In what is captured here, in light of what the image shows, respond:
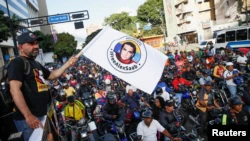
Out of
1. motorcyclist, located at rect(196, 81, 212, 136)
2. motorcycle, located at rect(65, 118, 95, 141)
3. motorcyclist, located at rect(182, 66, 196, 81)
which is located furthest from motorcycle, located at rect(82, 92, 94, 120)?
motorcyclist, located at rect(182, 66, 196, 81)

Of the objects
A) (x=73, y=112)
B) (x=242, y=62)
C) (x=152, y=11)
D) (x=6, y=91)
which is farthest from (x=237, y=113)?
(x=152, y=11)

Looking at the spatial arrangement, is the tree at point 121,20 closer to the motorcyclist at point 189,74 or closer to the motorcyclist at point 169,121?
the motorcyclist at point 189,74

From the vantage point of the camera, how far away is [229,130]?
2.96m

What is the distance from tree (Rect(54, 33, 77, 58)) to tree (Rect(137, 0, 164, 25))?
66.9 ft

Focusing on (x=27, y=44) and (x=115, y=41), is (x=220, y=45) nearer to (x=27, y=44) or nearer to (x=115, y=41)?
(x=115, y=41)

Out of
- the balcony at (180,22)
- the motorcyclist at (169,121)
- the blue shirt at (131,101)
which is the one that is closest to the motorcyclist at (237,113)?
the motorcyclist at (169,121)

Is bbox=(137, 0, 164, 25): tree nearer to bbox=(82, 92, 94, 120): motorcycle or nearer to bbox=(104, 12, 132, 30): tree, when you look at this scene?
bbox=(104, 12, 132, 30): tree

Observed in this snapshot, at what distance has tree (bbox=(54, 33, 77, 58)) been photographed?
207ft

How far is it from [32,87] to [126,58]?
2.83m

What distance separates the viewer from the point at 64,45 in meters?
64.9

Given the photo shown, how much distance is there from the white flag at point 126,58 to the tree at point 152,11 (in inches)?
2130

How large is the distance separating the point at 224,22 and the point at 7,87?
4128 cm

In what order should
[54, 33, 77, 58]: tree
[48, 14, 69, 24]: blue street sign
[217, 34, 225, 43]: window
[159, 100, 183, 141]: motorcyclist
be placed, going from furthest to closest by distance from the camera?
[54, 33, 77, 58]: tree < [217, 34, 225, 43]: window < [48, 14, 69, 24]: blue street sign < [159, 100, 183, 141]: motorcyclist

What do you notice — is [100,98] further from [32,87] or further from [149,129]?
[32,87]
